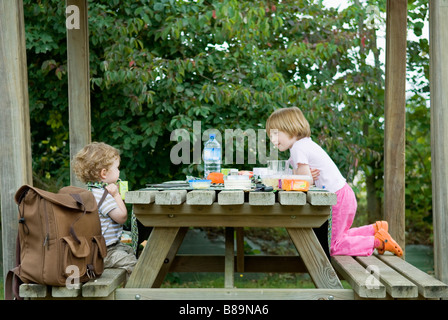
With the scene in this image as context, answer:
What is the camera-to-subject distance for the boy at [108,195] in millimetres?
2955

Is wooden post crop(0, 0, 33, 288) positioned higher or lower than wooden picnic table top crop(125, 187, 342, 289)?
higher

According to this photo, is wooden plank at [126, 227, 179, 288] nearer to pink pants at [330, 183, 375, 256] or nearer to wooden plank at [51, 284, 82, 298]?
wooden plank at [51, 284, 82, 298]

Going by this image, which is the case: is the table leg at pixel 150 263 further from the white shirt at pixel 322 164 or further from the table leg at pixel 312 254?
the white shirt at pixel 322 164

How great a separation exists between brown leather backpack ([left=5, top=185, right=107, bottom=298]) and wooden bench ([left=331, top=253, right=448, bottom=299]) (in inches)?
46.0

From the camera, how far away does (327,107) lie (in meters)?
5.64

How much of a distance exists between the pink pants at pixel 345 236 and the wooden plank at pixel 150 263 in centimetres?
111

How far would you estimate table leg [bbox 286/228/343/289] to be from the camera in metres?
2.70

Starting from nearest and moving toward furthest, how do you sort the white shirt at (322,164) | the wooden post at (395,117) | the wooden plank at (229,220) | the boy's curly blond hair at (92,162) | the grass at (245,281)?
the wooden plank at (229,220) → the boy's curly blond hair at (92,162) → the white shirt at (322,164) → the wooden post at (395,117) → the grass at (245,281)

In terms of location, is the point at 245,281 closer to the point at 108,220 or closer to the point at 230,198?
the point at 108,220

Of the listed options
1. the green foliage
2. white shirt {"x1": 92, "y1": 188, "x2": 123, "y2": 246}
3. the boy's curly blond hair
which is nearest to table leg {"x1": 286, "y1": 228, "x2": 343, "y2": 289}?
white shirt {"x1": 92, "y1": 188, "x2": 123, "y2": 246}

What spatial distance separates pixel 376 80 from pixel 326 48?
81 cm

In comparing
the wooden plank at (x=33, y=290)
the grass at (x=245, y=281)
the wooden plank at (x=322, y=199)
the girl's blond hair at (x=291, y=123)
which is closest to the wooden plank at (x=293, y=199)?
the wooden plank at (x=322, y=199)

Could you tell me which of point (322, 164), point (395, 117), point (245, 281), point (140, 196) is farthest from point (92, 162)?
point (245, 281)
